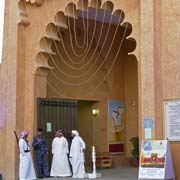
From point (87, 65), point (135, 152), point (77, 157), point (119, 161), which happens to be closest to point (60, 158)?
point (77, 157)

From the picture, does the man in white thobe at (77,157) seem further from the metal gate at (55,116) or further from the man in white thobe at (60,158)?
the metal gate at (55,116)

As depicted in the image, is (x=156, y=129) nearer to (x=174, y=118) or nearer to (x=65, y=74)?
(x=174, y=118)

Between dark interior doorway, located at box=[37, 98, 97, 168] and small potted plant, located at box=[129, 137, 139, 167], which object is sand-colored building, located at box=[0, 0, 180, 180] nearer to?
dark interior doorway, located at box=[37, 98, 97, 168]

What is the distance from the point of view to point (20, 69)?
44.5 ft

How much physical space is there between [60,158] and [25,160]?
106 centimetres

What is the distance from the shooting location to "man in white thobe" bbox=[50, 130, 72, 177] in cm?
1286

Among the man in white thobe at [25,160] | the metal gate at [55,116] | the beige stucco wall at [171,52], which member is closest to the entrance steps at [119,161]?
the metal gate at [55,116]

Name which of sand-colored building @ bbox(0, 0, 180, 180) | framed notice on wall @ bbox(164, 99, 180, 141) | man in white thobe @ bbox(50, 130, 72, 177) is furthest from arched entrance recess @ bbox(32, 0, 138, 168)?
framed notice on wall @ bbox(164, 99, 180, 141)

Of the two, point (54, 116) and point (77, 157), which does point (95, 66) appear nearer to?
point (54, 116)

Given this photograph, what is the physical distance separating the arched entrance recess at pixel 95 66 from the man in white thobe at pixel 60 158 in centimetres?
233

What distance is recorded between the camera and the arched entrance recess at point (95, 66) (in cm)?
1559

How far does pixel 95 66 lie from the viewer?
17.0m

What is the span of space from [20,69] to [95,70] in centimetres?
416

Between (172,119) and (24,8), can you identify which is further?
(24,8)
